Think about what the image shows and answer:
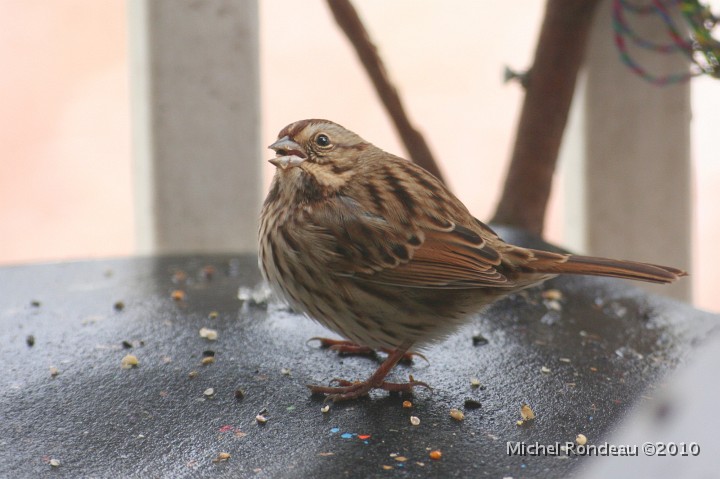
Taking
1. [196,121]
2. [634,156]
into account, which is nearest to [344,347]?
[196,121]

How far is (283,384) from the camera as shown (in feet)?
7.24

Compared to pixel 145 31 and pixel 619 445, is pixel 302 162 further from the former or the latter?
pixel 145 31

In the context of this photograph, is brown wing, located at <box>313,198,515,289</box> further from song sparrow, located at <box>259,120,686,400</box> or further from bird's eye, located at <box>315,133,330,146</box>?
bird's eye, located at <box>315,133,330,146</box>

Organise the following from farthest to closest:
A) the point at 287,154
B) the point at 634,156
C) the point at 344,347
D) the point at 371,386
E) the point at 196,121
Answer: the point at 634,156 < the point at 196,121 < the point at 344,347 < the point at 287,154 < the point at 371,386

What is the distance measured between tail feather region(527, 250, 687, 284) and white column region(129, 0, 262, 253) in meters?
2.41

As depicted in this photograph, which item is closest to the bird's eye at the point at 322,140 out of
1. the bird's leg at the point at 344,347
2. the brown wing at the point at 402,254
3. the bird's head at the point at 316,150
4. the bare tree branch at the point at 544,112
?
the bird's head at the point at 316,150

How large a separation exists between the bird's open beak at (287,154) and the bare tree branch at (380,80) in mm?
1675

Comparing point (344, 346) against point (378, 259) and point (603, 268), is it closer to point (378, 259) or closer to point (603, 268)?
point (378, 259)

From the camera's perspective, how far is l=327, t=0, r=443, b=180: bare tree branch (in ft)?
12.7

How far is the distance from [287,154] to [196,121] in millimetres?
2145

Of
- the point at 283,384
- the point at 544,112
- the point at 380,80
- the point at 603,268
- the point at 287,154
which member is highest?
the point at 380,80

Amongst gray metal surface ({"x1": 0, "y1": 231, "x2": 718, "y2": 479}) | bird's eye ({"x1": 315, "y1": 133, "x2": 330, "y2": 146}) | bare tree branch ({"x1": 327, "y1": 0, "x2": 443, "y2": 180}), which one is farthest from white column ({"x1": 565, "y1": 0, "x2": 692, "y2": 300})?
bird's eye ({"x1": 315, "y1": 133, "x2": 330, "y2": 146})

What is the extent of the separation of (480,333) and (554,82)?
1789mm

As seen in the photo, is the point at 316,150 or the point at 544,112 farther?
the point at 544,112
